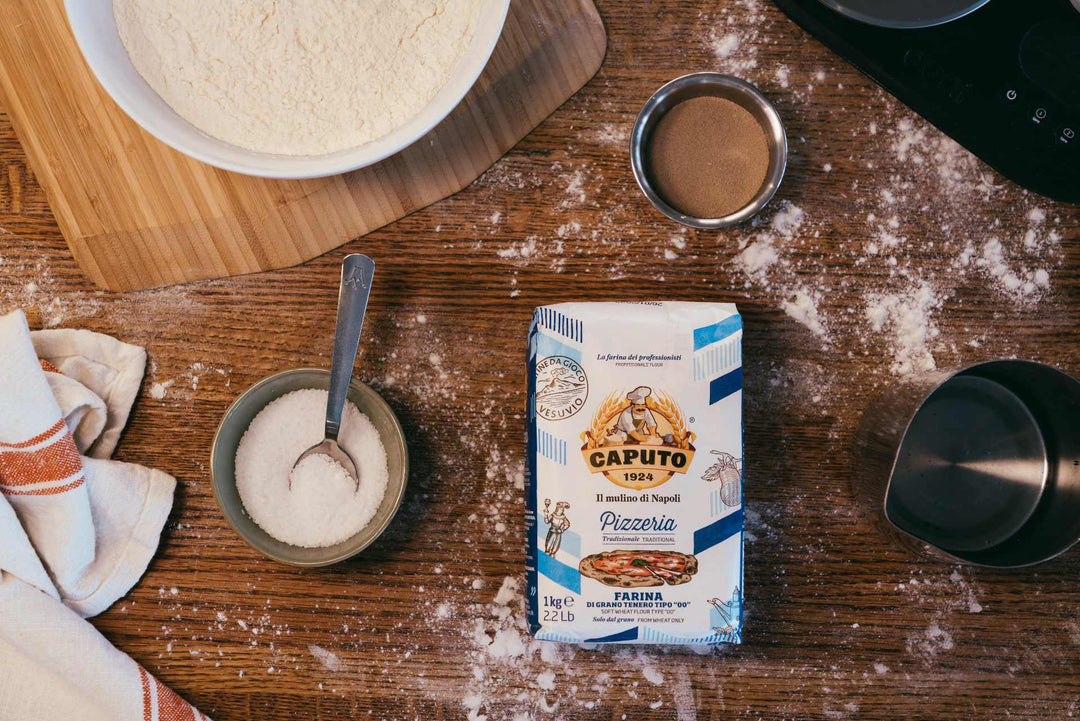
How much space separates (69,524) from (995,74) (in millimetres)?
1161

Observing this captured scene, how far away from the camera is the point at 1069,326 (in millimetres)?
862

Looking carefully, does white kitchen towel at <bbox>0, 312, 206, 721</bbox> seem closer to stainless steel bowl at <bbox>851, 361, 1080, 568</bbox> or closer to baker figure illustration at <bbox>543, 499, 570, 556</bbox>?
baker figure illustration at <bbox>543, 499, 570, 556</bbox>

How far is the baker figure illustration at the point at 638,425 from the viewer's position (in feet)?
2.45

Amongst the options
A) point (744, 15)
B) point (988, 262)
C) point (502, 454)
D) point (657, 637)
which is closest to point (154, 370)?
point (502, 454)

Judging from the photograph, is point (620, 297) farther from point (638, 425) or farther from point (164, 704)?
point (164, 704)

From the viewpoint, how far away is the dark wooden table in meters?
0.84

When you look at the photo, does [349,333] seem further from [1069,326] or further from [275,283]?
[1069,326]

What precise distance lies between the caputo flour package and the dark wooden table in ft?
0.32

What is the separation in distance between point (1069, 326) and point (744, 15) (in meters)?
0.55

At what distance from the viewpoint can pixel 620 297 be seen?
0.85m

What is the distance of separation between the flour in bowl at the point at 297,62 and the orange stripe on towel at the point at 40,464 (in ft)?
1.28

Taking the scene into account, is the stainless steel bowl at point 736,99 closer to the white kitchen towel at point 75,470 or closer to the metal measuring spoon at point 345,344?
the metal measuring spoon at point 345,344

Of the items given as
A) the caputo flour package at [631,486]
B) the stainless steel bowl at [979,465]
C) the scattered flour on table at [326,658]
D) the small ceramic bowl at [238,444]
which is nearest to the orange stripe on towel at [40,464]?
the small ceramic bowl at [238,444]

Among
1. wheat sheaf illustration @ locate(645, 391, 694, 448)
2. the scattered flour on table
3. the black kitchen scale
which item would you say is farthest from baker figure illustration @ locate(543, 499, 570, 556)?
the black kitchen scale
